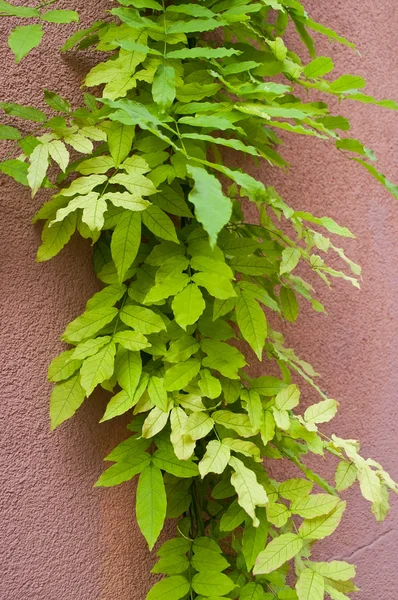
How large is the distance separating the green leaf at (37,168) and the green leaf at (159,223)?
17 centimetres

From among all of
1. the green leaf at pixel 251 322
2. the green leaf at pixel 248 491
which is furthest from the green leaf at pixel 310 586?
the green leaf at pixel 251 322

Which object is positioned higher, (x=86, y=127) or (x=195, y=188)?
(x=195, y=188)

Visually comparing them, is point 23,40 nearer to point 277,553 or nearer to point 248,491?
point 248,491

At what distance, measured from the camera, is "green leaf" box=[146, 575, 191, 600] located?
93 cm

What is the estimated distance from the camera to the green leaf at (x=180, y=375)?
0.91m

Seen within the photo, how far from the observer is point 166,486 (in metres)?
1.04

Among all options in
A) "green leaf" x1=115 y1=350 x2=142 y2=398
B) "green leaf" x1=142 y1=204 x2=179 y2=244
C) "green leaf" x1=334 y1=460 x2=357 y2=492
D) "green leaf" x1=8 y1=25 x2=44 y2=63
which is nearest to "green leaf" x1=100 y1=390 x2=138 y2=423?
"green leaf" x1=115 y1=350 x2=142 y2=398

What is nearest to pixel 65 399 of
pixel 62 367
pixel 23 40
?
pixel 62 367

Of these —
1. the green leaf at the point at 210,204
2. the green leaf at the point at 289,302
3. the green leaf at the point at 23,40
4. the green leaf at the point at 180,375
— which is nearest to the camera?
the green leaf at the point at 210,204

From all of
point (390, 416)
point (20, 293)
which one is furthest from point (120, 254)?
point (390, 416)

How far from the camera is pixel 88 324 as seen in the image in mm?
936

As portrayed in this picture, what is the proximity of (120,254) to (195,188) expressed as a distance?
278mm

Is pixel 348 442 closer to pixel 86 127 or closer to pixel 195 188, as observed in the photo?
pixel 195 188

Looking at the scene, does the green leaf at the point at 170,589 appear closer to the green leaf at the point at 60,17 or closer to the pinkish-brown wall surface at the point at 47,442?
the pinkish-brown wall surface at the point at 47,442
